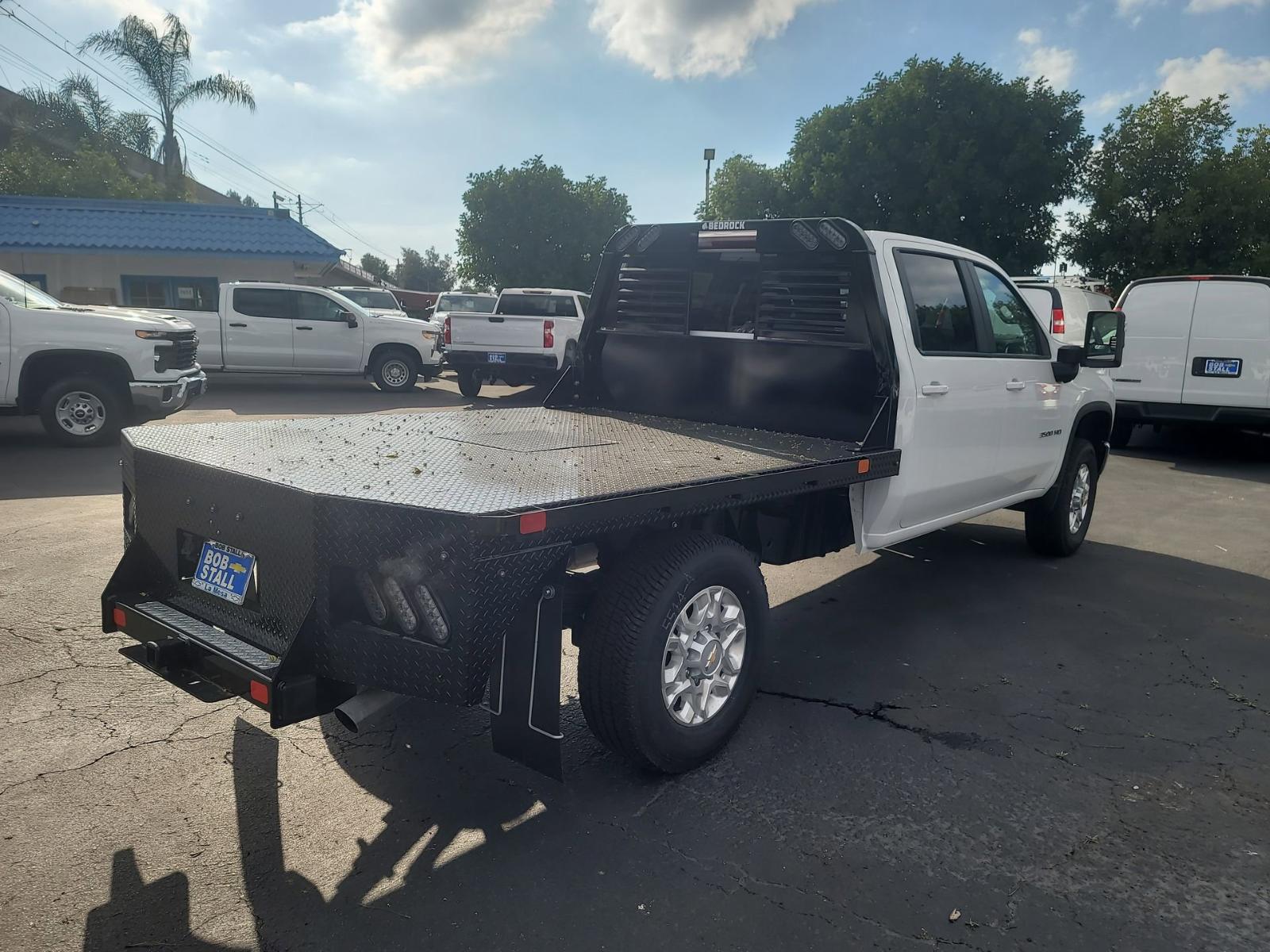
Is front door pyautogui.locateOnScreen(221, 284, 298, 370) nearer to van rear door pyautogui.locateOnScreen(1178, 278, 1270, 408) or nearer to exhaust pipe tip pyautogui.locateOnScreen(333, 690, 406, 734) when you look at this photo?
van rear door pyautogui.locateOnScreen(1178, 278, 1270, 408)

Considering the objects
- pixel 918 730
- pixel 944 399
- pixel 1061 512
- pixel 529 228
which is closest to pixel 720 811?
pixel 918 730

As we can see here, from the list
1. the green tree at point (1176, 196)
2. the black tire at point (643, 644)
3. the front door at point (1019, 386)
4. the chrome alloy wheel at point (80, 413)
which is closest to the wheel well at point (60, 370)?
the chrome alloy wheel at point (80, 413)

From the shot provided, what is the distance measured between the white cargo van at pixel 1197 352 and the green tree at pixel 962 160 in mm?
14520

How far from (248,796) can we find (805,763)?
1.98 m

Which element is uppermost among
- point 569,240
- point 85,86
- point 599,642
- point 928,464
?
point 85,86

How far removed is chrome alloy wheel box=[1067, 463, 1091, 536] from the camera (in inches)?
252

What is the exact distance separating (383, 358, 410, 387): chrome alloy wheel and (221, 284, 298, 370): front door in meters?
1.60

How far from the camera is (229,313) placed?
15.5 m

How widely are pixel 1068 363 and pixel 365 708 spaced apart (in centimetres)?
472

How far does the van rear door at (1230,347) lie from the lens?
10.2 m

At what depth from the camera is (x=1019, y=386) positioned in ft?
17.4

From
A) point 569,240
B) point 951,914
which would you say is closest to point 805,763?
point 951,914

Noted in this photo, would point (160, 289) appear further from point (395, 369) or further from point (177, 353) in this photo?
point (177, 353)

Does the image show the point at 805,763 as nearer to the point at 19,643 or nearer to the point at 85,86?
the point at 19,643
